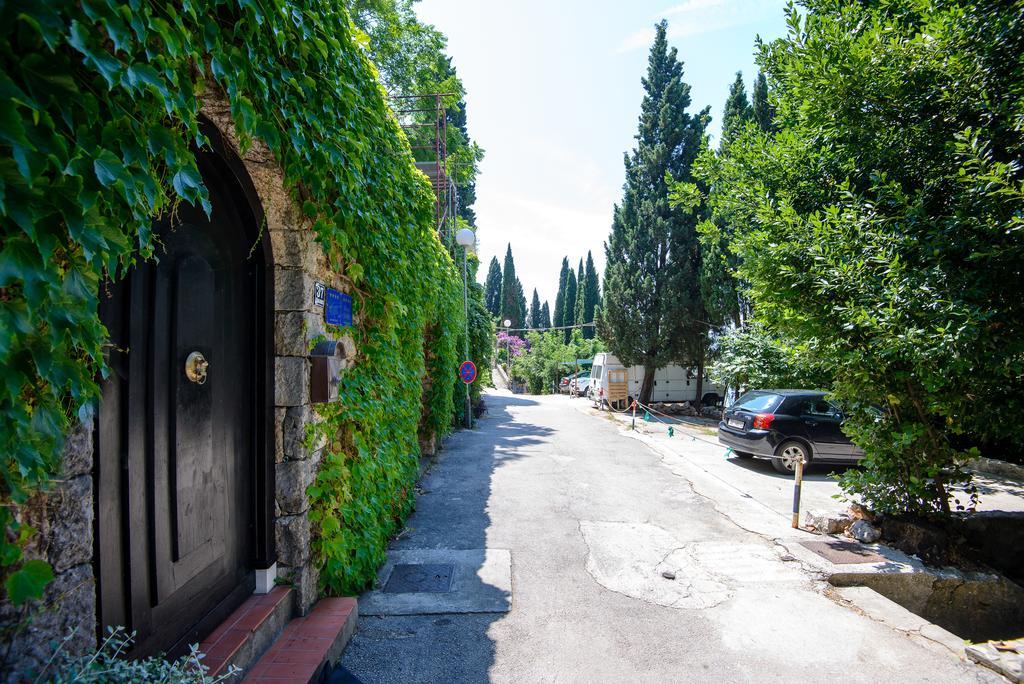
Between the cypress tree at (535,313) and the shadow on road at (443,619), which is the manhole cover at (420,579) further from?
the cypress tree at (535,313)

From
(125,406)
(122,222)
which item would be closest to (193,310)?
(125,406)

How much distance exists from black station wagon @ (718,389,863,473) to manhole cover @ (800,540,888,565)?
360 cm

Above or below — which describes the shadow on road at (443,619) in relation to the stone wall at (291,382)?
below

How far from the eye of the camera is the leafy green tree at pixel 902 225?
4285mm

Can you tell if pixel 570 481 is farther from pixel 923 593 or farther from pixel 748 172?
pixel 748 172

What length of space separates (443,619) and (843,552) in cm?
434

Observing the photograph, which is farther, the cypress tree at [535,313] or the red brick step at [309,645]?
the cypress tree at [535,313]

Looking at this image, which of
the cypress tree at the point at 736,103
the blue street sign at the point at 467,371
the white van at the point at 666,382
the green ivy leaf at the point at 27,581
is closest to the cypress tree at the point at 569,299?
the white van at the point at 666,382

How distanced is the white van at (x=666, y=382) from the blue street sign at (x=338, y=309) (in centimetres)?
1700

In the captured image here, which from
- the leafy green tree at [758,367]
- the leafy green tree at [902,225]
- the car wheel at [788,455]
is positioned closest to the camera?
the leafy green tree at [902,225]

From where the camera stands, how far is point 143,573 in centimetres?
218

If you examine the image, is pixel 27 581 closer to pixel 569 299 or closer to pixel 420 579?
pixel 420 579

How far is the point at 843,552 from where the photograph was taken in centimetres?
514

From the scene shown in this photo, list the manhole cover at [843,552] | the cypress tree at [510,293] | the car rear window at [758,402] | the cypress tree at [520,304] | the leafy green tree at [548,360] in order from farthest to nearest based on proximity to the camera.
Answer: the cypress tree at [520,304]
the cypress tree at [510,293]
the leafy green tree at [548,360]
the car rear window at [758,402]
the manhole cover at [843,552]
